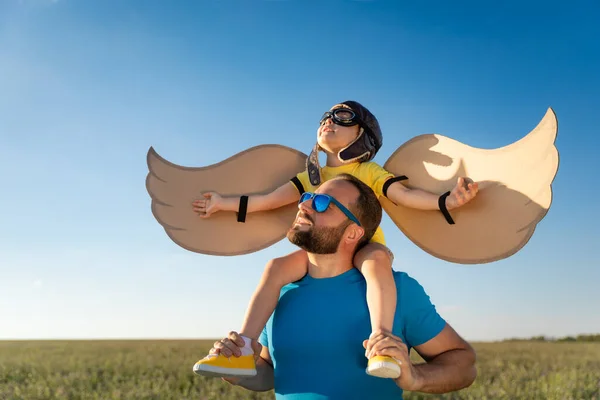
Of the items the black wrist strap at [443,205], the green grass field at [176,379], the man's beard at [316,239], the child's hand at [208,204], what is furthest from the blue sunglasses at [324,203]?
the green grass field at [176,379]

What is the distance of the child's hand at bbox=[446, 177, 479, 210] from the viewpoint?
12.1 feet

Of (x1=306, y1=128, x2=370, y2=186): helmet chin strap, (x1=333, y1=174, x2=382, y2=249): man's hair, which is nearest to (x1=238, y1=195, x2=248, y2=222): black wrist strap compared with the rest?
(x1=306, y1=128, x2=370, y2=186): helmet chin strap

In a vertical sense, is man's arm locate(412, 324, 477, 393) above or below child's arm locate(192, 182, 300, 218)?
below

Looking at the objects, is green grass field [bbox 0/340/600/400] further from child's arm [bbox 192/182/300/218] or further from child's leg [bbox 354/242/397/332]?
child's leg [bbox 354/242/397/332]

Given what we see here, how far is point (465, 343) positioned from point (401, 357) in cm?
71

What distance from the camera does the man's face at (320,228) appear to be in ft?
10.4

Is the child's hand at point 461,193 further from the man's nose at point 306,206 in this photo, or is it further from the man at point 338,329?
the man's nose at point 306,206

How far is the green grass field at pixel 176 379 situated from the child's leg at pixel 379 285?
5544 mm

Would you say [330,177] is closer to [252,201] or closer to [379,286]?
[252,201]

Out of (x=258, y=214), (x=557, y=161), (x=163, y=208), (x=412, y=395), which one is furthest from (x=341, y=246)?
(x=412, y=395)

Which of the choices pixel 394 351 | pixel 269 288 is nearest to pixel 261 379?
pixel 269 288

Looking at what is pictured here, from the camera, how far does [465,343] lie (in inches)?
129

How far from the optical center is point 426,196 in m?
3.82

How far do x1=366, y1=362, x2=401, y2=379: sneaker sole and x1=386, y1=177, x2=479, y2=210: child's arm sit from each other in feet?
4.50
